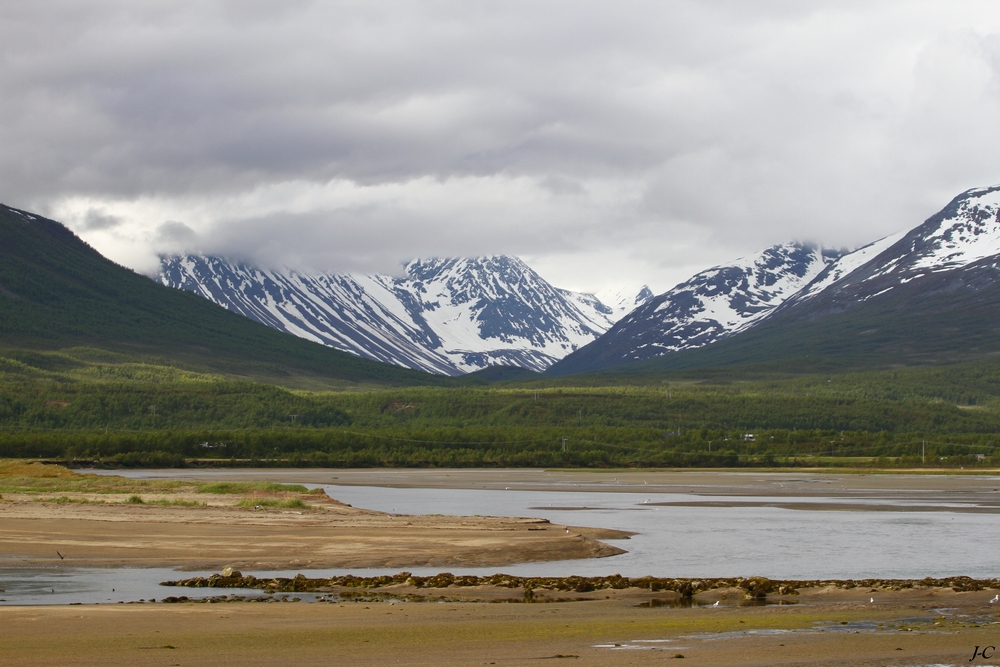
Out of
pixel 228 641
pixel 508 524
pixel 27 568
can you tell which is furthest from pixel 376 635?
pixel 508 524

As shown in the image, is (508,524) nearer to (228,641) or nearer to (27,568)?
(27,568)

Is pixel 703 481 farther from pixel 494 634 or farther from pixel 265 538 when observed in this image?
pixel 494 634

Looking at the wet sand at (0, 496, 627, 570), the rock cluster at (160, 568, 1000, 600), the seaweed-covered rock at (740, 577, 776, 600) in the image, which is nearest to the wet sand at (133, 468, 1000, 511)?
the wet sand at (0, 496, 627, 570)

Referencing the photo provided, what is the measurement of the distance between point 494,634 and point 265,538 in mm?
23214

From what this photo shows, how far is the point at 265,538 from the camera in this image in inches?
1983

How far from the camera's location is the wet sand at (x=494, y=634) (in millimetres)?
26438

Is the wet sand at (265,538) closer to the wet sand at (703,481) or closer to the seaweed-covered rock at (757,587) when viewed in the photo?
the seaweed-covered rock at (757,587)

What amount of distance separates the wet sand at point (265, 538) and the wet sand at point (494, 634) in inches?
448

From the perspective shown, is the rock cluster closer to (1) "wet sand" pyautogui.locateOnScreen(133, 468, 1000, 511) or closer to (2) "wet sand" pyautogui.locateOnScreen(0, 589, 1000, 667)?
(2) "wet sand" pyautogui.locateOnScreen(0, 589, 1000, 667)

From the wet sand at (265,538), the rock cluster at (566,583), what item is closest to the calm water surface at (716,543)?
the wet sand at (265,538)

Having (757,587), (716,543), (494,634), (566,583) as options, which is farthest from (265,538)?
(494,634)

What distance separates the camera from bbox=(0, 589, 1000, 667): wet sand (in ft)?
86.7

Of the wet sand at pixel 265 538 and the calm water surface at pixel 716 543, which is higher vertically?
the wet sand at pixel 265 538

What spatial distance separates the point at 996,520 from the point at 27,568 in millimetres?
53192
